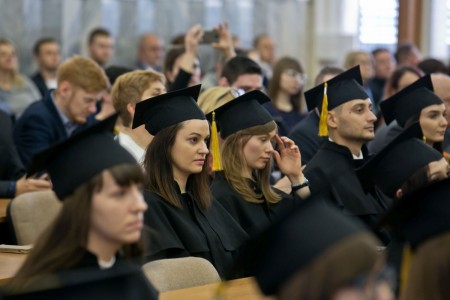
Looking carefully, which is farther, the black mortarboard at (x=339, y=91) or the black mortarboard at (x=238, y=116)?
the black mortarboard at (x=339, y=91)

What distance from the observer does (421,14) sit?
1462 cm

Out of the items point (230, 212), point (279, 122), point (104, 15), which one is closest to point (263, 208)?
point (230, 212)

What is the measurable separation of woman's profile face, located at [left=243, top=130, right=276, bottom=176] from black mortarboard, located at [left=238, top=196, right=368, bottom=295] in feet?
8.95

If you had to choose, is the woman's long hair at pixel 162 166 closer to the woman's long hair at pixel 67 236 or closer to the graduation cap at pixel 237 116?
the graduation cap at pixel 237 116

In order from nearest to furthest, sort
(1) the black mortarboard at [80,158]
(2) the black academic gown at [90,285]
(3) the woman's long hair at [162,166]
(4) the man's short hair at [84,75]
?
1. (2) the black academic gown at [90,285]
2. (1) the black mortarboard at [80,158]
3. (3) the woman's long hair at [162,166]
4. (4) the man's short hair at [84,75]

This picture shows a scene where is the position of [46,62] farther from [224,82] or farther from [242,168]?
[242,168]

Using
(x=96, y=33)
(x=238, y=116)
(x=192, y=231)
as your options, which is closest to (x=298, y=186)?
(x=238, y=116)

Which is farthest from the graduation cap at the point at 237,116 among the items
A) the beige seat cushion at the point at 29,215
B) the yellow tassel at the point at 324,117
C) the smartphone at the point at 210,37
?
the smartphone at the point at 210,37

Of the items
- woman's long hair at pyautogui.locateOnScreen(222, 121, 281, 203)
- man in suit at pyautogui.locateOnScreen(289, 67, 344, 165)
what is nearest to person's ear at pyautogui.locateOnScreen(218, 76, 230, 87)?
man in suit at pyautogui.locateOnScreen(289, 67, 344, 165)

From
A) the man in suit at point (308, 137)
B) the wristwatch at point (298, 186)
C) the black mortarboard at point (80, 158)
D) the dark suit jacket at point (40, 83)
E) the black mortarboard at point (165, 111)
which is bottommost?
the dark suit jacket at point (40, 83)

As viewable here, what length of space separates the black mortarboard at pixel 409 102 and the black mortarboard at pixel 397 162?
1.66 metres

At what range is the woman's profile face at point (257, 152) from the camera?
5824mm

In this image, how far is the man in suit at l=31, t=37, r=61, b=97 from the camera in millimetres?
10594

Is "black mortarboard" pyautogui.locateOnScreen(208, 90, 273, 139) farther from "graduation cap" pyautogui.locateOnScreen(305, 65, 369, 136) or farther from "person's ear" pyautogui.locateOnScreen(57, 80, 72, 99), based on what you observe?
"person's ear" pyautogui.locateOnScreen(57, 80, 72, 99)
